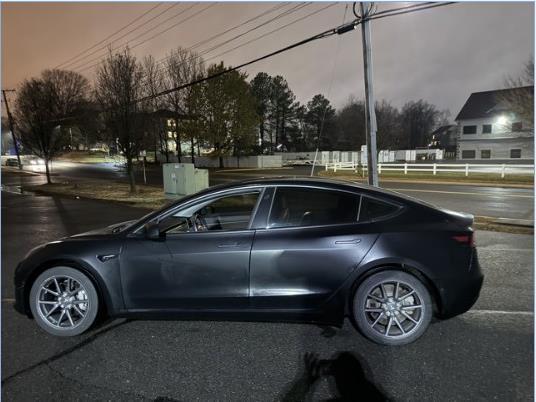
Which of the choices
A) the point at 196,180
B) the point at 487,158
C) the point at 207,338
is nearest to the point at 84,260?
the point at 207,338

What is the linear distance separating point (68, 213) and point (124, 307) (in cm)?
938

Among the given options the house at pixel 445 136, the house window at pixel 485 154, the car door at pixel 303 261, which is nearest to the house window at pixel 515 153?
the house window at pixel 485 154

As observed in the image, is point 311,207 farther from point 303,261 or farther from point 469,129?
point 469,129

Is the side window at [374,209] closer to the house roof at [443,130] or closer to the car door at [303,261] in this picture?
the car door at [303,261]

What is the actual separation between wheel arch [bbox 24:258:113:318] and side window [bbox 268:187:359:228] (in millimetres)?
1667

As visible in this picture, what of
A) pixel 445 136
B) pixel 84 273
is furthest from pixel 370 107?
pixel 445 136

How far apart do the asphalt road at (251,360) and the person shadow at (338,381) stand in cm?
2

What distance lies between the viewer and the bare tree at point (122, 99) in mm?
15625

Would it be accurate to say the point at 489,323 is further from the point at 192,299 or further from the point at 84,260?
the point at 84,260

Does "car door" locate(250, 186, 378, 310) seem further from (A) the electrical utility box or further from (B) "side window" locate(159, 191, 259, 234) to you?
(A) the electrical utility box

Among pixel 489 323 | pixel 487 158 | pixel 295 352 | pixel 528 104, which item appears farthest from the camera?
pixel 487 158

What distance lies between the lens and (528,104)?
19516mm

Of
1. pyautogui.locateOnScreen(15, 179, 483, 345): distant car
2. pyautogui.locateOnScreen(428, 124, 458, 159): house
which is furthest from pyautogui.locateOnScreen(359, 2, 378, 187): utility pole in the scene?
pyautogui.locateOnScreen(428, 124, 458, 159): house

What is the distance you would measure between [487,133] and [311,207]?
191 ft
